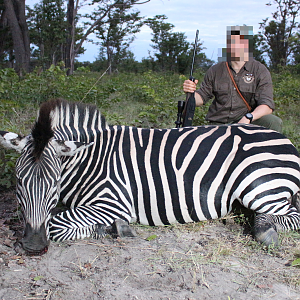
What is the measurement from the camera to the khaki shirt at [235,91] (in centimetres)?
478

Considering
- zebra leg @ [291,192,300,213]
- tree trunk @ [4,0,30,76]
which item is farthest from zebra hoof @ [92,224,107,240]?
tree trunk @ [4,0,30,76]

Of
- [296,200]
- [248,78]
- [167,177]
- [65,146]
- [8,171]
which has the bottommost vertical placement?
[296,200]

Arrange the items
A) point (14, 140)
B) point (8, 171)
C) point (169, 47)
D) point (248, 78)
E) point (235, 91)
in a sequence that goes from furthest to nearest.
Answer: point (169, 47)
point (235, 91)
point (248, 78)
point (8, 171)
point (14, 140)

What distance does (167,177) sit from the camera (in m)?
3.36

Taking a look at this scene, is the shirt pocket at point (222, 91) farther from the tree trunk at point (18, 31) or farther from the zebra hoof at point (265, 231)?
the tree trunk at point (18, 31)

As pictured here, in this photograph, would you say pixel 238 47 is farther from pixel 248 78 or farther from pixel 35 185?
pixel 35 185

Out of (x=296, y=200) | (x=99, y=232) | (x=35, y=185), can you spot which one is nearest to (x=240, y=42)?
(x=296, y=200)

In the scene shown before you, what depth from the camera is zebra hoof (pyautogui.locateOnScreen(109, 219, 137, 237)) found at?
126 inches

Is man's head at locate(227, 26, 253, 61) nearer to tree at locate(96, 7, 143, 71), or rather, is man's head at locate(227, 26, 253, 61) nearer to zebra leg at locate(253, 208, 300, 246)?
zebra leg at locate(253, 208, 300, 246)

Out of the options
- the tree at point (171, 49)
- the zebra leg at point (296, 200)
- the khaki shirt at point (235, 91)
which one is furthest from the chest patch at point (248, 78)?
the tree at point (171, 49)

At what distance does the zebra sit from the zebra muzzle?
425mm

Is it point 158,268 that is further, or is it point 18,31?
point 18,31

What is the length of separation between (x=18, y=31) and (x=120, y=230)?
14473 mm

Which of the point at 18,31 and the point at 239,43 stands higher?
the point at 18,31
